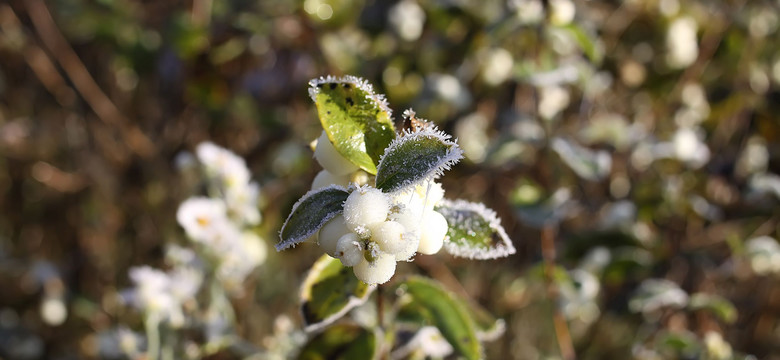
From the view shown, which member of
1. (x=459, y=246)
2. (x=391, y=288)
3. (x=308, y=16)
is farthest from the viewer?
(x=308, y=16)

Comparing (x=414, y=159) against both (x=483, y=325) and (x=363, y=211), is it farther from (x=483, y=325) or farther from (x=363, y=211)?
(x=483, y=325)

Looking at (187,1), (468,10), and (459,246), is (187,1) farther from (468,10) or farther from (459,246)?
(459,246)

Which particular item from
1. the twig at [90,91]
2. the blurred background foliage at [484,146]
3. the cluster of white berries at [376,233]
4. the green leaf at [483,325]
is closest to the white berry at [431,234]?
the cluster of white berries at [376,233]

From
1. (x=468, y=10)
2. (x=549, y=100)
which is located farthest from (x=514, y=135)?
(x=468, y=10)

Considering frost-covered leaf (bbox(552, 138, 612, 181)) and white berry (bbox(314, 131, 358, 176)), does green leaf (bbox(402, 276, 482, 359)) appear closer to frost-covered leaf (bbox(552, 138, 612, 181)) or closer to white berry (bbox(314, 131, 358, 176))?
white berry (bbox(314, 131, 358, 176))

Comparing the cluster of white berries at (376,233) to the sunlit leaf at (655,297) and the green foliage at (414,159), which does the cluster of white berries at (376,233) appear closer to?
the green foliage at (414,159)

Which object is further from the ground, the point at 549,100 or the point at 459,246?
the point at 549,100

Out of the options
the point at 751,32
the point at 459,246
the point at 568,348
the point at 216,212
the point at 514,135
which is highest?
the point at 751,32

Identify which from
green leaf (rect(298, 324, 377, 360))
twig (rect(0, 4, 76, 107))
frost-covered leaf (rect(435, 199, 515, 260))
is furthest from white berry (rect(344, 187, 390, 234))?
twig (rect(0, 4, 76, 107))
